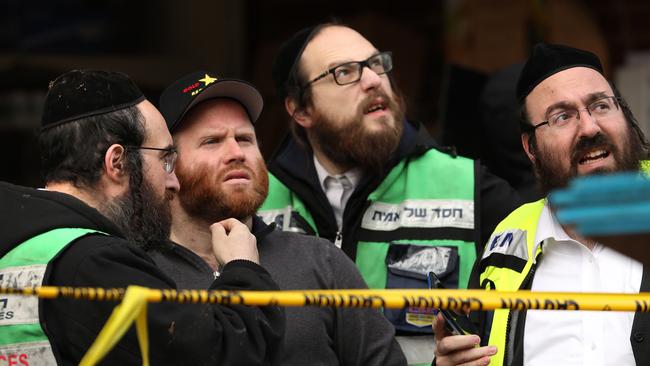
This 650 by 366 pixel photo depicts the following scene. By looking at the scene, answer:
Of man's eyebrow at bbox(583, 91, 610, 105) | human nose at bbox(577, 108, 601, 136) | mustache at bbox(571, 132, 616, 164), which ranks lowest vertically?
mustache at bbox(571, 132, 616, 164)

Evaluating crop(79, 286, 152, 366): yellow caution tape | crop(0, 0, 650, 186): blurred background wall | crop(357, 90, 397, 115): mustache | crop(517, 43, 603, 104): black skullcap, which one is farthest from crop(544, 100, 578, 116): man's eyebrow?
crop(0, 0, 650, 186): blurred background wall

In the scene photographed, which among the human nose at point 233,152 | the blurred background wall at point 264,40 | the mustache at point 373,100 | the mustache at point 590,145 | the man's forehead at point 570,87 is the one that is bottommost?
the human nose at point 233,152

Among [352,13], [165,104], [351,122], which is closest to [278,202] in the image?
[351,122]

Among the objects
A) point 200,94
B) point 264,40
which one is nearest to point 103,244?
point 200,94

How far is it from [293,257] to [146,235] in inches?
22.1

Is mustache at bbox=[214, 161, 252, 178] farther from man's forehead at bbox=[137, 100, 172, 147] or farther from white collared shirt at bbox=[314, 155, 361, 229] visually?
white collared shirt at bbox=[314, 155, 361, 229]

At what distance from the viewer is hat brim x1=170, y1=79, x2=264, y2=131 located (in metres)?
4.33

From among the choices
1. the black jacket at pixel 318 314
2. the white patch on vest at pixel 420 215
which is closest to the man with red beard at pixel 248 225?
the black jacket at pixel 318 314

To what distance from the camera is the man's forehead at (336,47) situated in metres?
5.23

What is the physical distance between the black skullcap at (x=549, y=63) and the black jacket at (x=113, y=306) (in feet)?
4.78

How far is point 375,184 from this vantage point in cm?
499

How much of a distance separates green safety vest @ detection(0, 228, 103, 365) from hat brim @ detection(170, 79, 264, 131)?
1123 mm

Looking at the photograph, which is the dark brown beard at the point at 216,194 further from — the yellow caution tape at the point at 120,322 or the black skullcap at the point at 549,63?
the yellow caution tape at the point at 120,322

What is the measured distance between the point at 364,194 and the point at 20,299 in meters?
1.96
